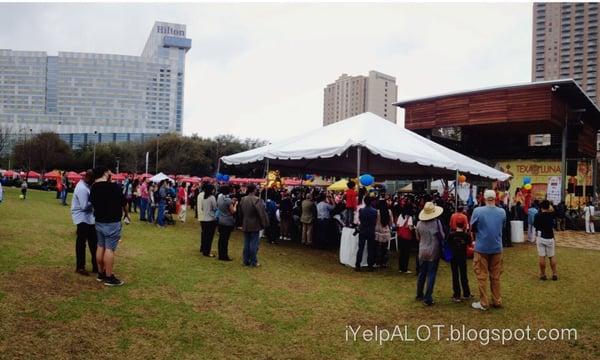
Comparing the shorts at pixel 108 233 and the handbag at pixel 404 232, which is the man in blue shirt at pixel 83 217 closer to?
the shorts at pixel 108 233

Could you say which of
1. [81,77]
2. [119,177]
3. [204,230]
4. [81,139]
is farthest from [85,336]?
[81,77]

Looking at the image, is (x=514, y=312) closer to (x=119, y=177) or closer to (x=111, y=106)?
(x=119, y=177)

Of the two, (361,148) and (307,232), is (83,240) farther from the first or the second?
(361,148)

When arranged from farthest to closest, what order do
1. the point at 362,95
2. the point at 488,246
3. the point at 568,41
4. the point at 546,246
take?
1. the point at 362,95
2. the point at 568,41
3. the point at 546,246
4. the point at 488,246

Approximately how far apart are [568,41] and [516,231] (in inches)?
3299

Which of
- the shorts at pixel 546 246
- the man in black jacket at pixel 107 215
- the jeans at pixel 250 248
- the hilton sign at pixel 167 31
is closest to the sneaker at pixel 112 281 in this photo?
the man in black jacket at pixel 107 215

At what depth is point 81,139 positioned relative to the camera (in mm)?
113188

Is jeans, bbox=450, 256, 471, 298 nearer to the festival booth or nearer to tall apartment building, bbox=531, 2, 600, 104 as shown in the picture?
the festival booth

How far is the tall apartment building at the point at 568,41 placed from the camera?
79.3 m

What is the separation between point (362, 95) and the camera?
89.7m

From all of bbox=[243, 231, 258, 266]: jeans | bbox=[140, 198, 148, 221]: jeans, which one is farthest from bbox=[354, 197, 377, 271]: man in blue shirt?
bbox=[140, 198, 148, 221]: jeans

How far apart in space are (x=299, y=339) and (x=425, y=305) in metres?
2.36

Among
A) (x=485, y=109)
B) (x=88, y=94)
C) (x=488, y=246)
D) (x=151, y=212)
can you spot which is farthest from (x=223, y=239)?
(x=88, y=94)

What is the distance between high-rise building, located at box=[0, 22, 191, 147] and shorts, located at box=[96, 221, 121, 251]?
115 m
